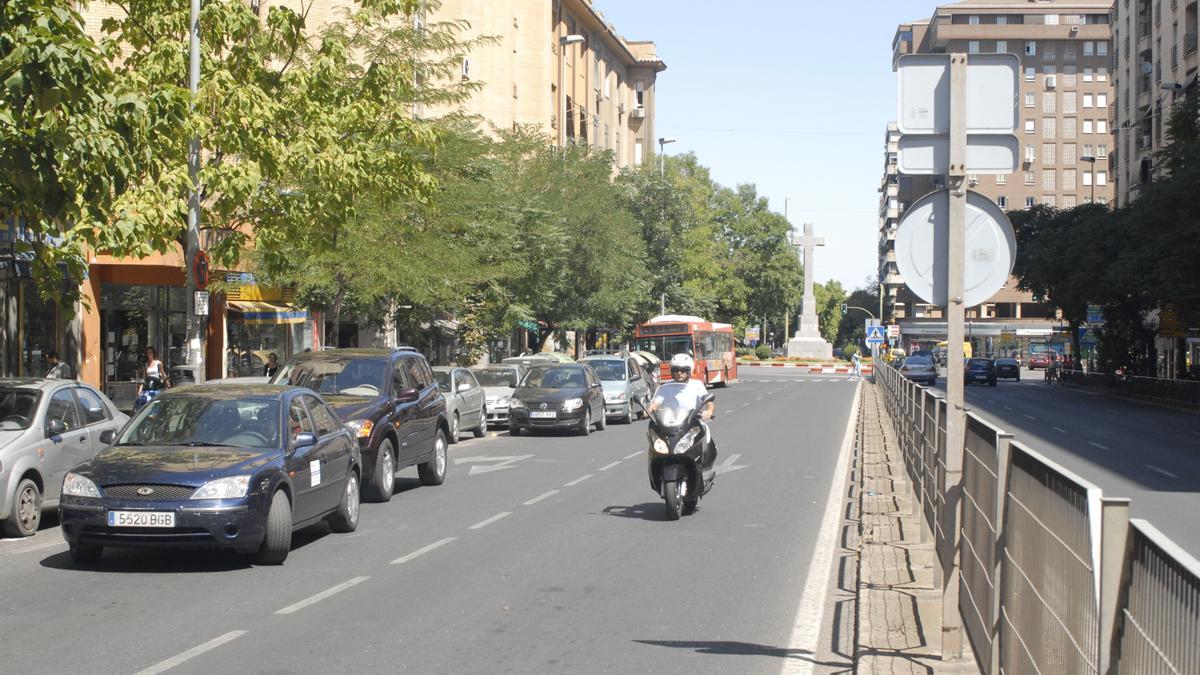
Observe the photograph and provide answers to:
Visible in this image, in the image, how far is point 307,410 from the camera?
41.2 ft

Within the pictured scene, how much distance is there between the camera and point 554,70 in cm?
6856

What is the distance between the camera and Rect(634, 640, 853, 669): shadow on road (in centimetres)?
765

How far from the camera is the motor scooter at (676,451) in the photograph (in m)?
13.9

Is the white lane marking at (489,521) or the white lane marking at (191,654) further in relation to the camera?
the white lane marking at (489,521)

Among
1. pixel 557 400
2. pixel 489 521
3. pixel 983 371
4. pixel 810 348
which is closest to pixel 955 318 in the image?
pixel 489 521

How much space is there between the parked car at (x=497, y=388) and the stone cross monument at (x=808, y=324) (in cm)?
7011

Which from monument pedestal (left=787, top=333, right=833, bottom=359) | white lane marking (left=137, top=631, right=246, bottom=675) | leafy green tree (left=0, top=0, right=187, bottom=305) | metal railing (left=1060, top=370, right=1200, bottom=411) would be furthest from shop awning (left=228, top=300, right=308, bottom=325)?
monument pedestal (left=787, top=333, right=833, bottom=359)

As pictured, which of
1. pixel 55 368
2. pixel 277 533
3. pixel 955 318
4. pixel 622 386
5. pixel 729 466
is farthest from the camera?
pixel 622 386

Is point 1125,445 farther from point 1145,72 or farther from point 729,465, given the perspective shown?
point 1145,72

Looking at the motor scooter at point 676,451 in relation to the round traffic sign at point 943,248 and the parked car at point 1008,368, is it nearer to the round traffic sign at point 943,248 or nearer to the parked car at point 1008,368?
the round traffic sign at point 943,248

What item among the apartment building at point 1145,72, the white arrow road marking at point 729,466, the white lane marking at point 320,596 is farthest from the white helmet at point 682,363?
the apartment building at point 1145,72

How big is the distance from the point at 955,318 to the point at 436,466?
12071 mm

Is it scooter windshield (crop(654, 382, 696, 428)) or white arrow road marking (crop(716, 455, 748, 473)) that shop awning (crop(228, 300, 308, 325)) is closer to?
white arrow road marking (crop(716, 455, 748, 473))

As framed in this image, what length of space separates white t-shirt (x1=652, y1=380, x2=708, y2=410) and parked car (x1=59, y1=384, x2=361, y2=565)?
11.6ft
